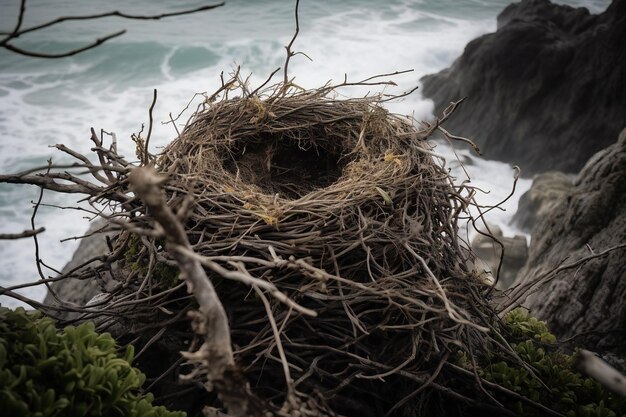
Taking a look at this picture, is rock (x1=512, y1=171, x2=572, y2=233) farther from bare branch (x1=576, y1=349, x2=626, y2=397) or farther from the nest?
bare branch (x1=576, y1=349, x2=626, y2=397)

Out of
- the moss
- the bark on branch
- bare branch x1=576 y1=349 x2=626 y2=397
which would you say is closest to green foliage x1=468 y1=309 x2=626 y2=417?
bare branch x1=576 y1=349 x2=626 y2=397

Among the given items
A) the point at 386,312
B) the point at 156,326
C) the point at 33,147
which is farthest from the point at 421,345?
the point at 33,147

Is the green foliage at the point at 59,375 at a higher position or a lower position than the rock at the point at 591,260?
higher

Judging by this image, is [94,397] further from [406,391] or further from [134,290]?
[406,391]

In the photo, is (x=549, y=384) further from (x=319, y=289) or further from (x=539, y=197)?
(x=539, y=197)

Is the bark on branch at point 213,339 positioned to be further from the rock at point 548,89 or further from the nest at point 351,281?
the rock at point 548,89

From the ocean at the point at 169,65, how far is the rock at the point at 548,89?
2.02 feet

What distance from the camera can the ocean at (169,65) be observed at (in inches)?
344

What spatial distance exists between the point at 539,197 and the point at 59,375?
25.0 feet

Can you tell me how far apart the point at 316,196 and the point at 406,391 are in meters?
0.96

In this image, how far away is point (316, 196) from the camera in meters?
2.22

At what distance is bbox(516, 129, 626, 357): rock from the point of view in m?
2.42

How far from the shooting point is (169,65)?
1327cm

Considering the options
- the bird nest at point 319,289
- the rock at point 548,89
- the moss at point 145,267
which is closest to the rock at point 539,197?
the rock at point 548,89
